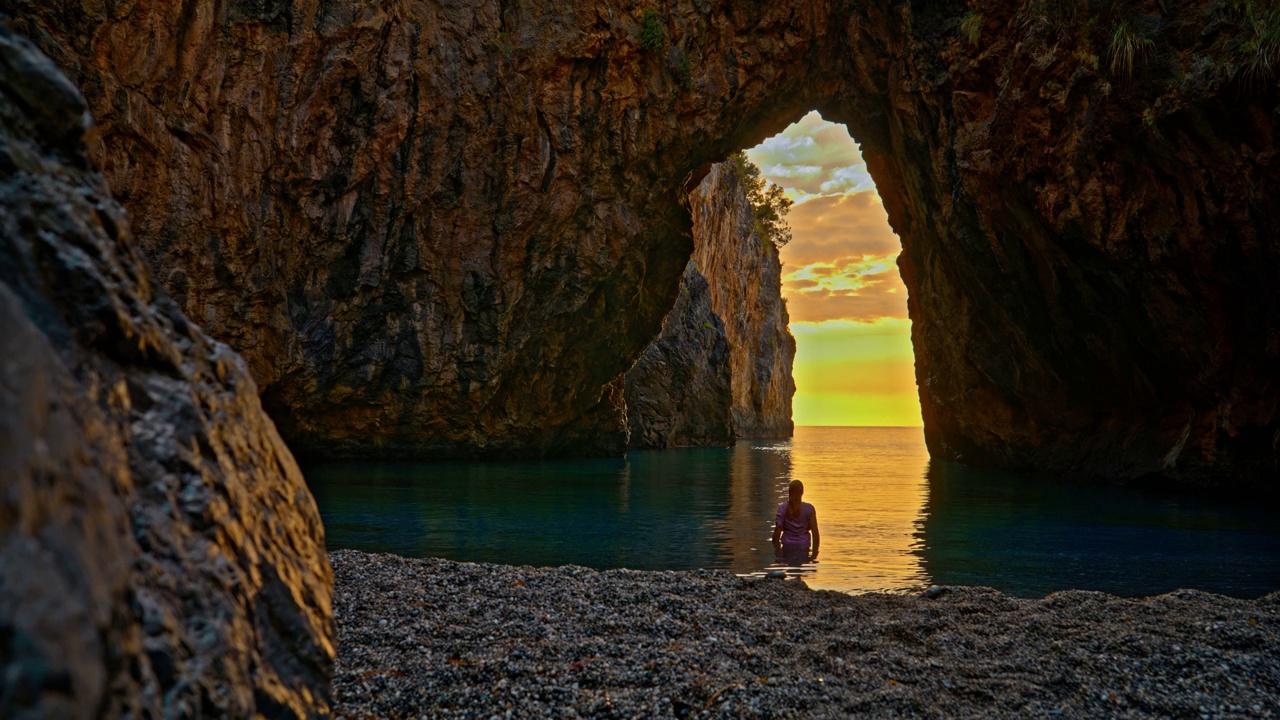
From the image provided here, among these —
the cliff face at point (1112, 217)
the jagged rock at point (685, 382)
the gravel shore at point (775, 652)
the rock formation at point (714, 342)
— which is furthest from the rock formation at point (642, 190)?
the rock formation at point (714, 342)

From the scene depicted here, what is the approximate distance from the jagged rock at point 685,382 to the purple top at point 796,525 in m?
37.0

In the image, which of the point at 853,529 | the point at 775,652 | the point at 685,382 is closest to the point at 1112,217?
the point at 853,529

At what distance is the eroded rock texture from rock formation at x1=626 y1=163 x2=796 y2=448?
153 ft

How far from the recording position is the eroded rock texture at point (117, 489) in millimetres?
1398

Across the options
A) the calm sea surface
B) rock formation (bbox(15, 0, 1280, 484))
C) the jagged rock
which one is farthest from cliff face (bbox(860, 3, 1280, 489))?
the jagged rock

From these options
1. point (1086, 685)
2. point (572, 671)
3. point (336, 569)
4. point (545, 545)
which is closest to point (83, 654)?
point (572, 671)

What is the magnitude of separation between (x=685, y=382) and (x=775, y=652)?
4597 centimetres

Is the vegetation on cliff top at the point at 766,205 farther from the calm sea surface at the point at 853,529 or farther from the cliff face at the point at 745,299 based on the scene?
the calm sea surface at the point at 853,529

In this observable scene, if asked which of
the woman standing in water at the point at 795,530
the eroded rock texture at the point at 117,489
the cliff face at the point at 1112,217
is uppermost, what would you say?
the cliff face at the point at 1112,217

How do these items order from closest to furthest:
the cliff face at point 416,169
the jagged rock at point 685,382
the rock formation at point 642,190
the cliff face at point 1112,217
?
the cliff face at point 1112,217
the rock formation at point 642,190
the cliff face at point 416,169
the jagged rock at point 685,382

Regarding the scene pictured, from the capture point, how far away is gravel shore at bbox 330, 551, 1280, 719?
467 centimetres

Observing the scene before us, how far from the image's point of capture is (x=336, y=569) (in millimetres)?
8453

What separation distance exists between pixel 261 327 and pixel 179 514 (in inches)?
1059

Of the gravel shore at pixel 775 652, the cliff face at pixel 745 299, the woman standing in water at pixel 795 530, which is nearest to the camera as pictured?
the gravel shore at pixel 775 652
